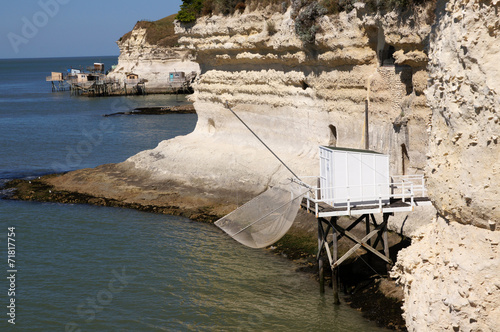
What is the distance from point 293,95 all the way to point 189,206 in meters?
6.13

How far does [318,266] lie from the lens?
1805 centimetres

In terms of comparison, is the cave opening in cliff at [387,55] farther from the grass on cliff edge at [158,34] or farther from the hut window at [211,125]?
the grass on cliff edge at [158,34]

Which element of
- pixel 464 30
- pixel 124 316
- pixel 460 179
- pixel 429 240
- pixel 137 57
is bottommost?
pixel 124 316

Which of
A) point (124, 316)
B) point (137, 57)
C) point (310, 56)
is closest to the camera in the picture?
point (124, 316)

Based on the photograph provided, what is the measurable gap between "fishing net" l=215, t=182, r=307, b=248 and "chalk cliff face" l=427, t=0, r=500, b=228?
7.26 meters

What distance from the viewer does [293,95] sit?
87.0 feet

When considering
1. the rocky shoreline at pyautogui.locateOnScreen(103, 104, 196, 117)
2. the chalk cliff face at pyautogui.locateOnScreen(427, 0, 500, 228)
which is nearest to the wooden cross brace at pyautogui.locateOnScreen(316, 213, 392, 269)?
the chalk cliff face at pyautogui.locateOnScreen(427, 0, 500, 228)

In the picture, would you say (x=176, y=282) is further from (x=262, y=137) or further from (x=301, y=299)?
(x=262, y=137)

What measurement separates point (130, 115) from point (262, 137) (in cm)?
3803

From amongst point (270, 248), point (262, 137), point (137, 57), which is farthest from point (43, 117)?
point (270, 248)

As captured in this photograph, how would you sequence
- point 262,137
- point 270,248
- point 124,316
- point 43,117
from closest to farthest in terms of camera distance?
point 124,316, point 270,248, point 262,137, point 43,117

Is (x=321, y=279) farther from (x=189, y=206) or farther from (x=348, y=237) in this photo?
(x=189, y=206)

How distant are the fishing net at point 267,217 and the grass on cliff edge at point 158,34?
65795mm

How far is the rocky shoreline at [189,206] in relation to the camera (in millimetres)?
16219
